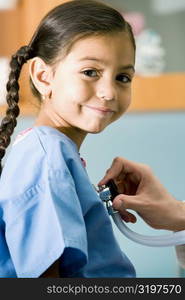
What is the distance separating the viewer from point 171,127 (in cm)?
194

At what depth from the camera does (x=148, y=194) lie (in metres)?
1.07

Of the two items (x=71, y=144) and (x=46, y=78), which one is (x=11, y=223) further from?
(x=46, y=78)

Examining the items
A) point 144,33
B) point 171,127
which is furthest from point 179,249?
point 144,33

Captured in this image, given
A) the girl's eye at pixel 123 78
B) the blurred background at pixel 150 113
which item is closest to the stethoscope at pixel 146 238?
the girl's eye at pixel 123 78

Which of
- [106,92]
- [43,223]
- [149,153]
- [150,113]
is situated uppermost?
[106,92]

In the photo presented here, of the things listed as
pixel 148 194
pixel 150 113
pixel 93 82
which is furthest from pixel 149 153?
pixel 93 82

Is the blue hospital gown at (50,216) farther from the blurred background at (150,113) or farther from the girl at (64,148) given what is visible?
the blurred background at (150,113)

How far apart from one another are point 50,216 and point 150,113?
4.17ft

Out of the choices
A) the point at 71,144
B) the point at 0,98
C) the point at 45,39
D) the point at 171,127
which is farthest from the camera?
the point at 0,98

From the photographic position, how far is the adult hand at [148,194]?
1.03m

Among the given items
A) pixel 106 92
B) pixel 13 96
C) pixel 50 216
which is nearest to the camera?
pixel 50 216

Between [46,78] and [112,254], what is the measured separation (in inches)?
12.4

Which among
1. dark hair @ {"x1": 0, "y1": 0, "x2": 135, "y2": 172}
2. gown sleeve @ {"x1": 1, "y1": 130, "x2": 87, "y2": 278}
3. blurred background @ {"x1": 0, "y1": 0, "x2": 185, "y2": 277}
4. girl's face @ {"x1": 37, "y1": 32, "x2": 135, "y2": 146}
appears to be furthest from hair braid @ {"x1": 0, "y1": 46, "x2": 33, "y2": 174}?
blurred background @ {"x1": 0, "y1": 0, "x2": 185, "y2": 277}

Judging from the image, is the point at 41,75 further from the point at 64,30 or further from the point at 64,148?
the point at 64,148
